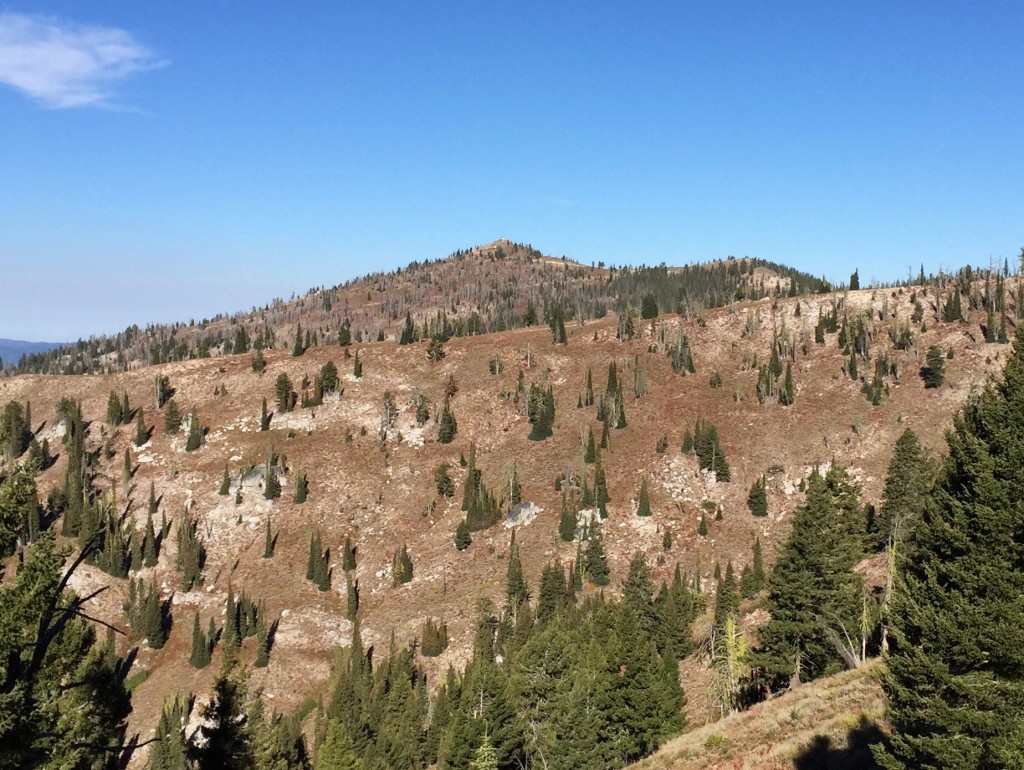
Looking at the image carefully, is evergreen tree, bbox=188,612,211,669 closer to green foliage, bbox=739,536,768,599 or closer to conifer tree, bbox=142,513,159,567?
conifer tree, bbox=142,513,159,567

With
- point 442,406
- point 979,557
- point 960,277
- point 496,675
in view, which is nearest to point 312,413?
point 442,406

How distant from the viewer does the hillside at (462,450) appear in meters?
97.1

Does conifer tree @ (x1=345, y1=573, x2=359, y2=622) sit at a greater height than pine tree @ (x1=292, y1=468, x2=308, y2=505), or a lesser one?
lesser

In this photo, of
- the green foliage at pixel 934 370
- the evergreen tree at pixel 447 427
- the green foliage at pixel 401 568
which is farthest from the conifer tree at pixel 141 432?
the green foliage at pixel 934 370

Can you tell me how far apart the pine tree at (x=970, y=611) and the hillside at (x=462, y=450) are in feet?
164

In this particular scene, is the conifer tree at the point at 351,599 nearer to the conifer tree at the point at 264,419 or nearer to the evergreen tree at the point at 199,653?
the evergreen tree at the point at 199,653

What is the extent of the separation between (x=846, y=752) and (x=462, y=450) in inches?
4036

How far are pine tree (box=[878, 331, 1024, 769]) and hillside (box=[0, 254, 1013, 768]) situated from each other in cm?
5001

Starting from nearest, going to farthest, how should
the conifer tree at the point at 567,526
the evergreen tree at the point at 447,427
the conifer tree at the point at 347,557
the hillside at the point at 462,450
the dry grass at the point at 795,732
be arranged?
the dry grass at the point at 795,732, the hillside at the point at 462,450, the conifer tree at the point at 567,526, the conifer tree at the point at 347,557, the evergreen tree at the point at 447,427

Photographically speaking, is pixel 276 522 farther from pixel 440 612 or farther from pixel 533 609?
pixel 533 609

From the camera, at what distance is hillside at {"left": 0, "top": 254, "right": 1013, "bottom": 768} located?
97.1 meters

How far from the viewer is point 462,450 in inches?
4934

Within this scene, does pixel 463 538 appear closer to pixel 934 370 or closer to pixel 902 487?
pixel 902 487

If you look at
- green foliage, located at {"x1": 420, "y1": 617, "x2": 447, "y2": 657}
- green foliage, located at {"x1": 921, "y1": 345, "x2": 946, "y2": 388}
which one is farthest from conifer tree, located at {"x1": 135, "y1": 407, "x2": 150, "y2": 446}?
green foliage, located at {"x1": 921, "y1": 345, "x2": 946, "y2": 388}
